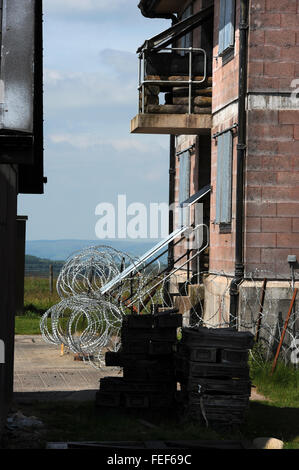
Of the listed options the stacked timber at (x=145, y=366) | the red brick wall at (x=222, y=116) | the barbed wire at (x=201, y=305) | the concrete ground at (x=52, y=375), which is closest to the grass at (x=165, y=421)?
the stacked timber at (x=145, y=366)

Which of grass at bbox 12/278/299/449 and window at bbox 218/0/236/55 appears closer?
grass at bbox 12/278/299/449

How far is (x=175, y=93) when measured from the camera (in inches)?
832

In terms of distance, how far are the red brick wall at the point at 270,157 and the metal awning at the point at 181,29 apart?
165 inches

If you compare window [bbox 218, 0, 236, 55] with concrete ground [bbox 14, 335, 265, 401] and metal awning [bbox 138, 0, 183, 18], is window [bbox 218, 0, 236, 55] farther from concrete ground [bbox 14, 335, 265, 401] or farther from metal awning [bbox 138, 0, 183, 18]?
concrete ground [bbox 14, 335, 265, 401]

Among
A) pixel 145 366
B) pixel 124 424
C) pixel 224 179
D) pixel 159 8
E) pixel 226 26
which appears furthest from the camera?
pixel 159 8

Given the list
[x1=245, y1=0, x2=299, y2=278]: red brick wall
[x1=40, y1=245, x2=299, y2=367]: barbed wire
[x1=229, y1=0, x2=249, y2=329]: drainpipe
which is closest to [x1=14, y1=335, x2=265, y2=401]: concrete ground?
[x1=40, y1=245, x2=299, y2=367]: barbed wire

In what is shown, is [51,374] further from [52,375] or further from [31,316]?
[31,316]

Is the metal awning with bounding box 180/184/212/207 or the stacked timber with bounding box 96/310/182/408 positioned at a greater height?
the metal awning with bounding box 180/184/212/207

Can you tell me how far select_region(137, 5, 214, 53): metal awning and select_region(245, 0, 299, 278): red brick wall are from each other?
4200 mm

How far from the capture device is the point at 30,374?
16875mm

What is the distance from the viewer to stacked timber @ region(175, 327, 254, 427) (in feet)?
38.8

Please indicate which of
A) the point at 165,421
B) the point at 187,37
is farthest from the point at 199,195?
the point at 165,421

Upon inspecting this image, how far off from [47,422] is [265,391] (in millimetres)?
4092

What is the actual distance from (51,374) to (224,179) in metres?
5.13
